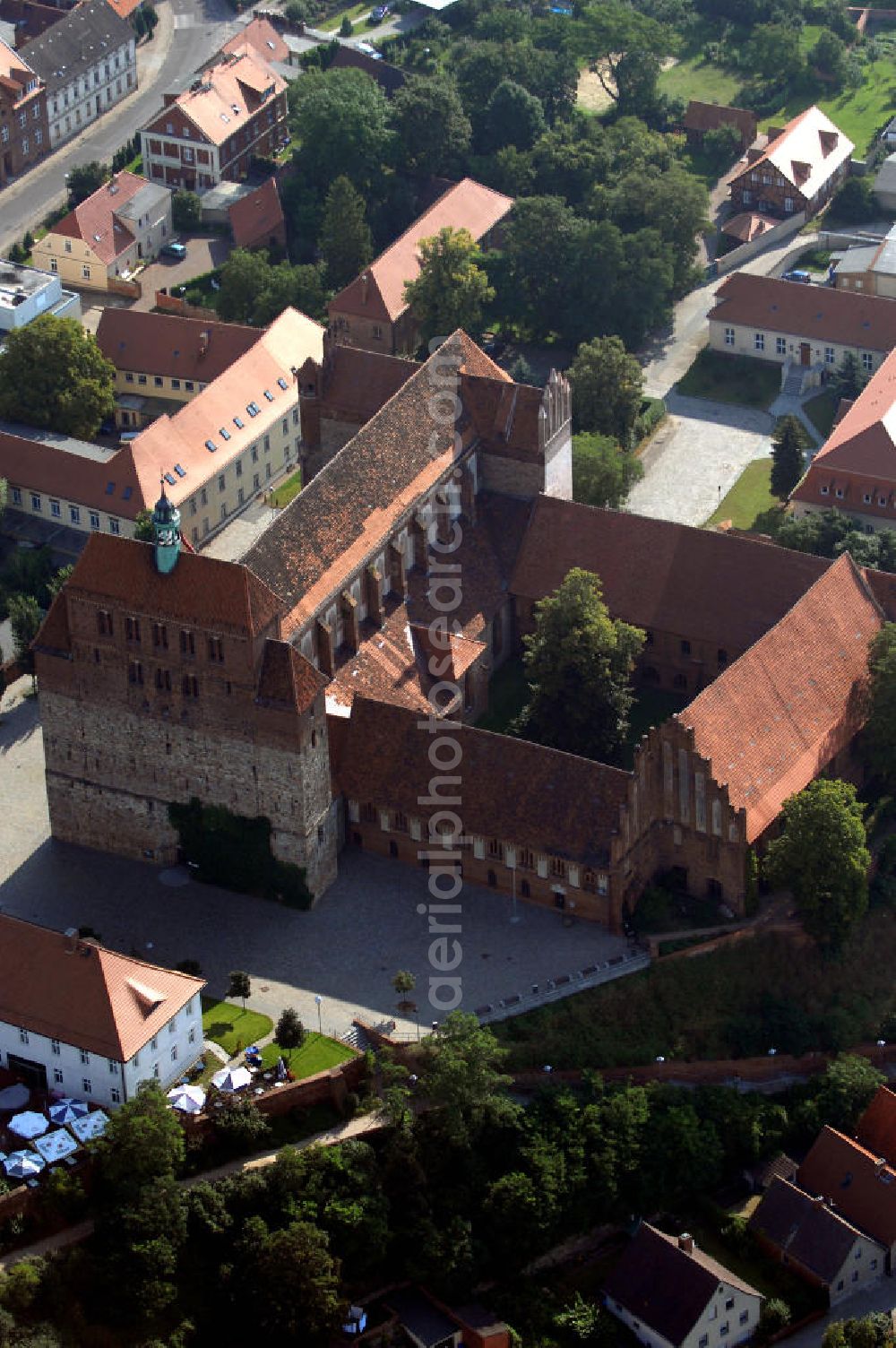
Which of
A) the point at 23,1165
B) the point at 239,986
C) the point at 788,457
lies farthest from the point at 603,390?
the point at 23,1165

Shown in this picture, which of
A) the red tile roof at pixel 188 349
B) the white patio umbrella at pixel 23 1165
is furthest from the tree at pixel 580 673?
the red tile roof at pixel 188 349

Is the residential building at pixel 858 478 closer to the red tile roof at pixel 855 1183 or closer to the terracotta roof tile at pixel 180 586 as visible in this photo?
the terracotta roof tile at pixel 180 586

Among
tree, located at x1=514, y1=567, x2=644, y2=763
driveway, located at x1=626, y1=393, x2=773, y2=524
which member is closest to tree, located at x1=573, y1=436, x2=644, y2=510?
driveway, located at x1=626, y1=393, x2=773, y2=524

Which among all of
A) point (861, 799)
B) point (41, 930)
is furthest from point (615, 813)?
point (41, 930)

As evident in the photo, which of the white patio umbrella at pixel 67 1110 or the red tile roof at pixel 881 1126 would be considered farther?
the red tile roof at pixel 881 1126

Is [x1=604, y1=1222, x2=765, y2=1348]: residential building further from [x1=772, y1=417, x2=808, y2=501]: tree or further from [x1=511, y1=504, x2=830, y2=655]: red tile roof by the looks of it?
[x1=772, y1=417, x2=808, y2=501]: tree

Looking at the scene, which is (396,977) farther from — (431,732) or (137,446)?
(137,446)
